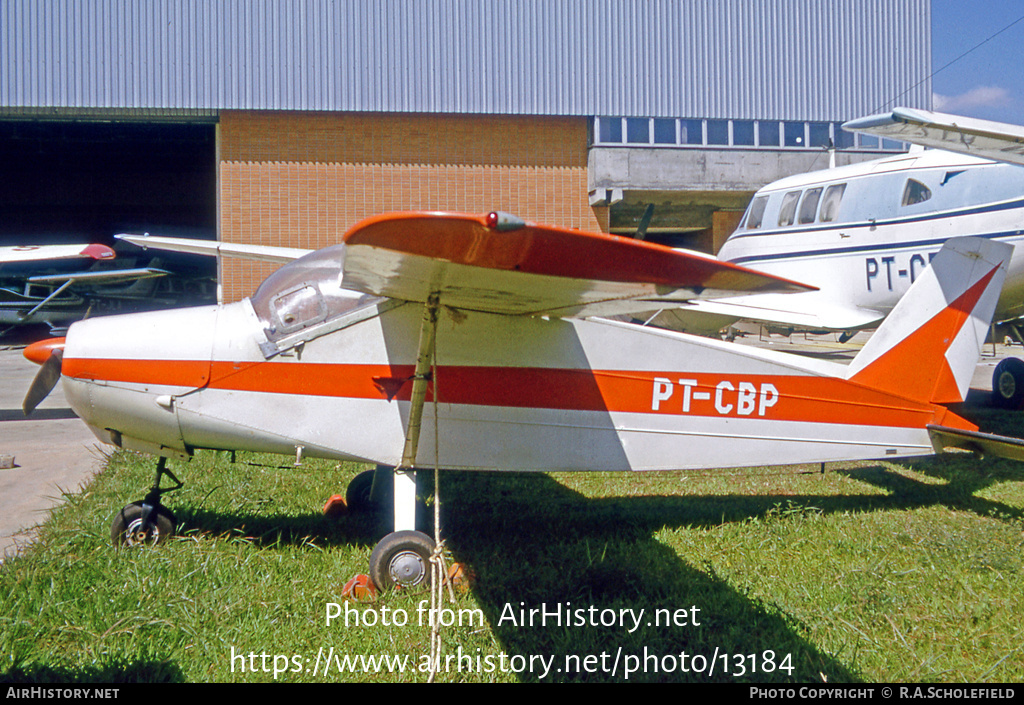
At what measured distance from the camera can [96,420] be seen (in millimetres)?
4074

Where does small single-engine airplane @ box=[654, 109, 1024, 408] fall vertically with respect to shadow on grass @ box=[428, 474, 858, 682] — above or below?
above

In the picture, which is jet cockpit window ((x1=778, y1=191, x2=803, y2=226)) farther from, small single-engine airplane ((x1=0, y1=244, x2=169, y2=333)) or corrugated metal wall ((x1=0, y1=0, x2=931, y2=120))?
small single-engine airplane ((x1=0, y1=244, x2=169, y2=333))

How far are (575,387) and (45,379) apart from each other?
3168mm

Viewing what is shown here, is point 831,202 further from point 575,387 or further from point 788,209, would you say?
point 575,387

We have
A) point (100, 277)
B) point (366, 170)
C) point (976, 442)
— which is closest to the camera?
point (976, 442)

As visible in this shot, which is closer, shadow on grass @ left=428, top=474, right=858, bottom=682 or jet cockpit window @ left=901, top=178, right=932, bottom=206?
shadow on grass @ left=428, top=474, right=858, bottom=682

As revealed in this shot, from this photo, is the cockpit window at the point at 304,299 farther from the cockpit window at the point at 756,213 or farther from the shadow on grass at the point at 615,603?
the cockpit window at the point at 756,213

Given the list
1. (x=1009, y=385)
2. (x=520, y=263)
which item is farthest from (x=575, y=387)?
(x=1009, y=385)

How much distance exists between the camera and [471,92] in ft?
64.7

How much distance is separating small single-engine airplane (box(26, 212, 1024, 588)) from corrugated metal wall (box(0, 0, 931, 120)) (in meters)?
16.8

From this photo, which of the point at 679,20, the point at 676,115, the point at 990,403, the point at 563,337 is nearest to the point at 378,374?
the point at 563,337

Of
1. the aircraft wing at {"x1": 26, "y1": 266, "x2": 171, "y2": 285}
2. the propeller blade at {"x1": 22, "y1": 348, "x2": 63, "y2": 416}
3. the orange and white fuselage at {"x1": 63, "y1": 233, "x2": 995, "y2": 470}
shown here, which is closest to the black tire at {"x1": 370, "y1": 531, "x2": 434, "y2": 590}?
the orange and white fuselage at {"x1": 63, "y1": 233, "x2": 995, "y2": 470}

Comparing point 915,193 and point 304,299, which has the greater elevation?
point 915,193

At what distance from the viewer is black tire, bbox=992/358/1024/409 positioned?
10.0 metres
